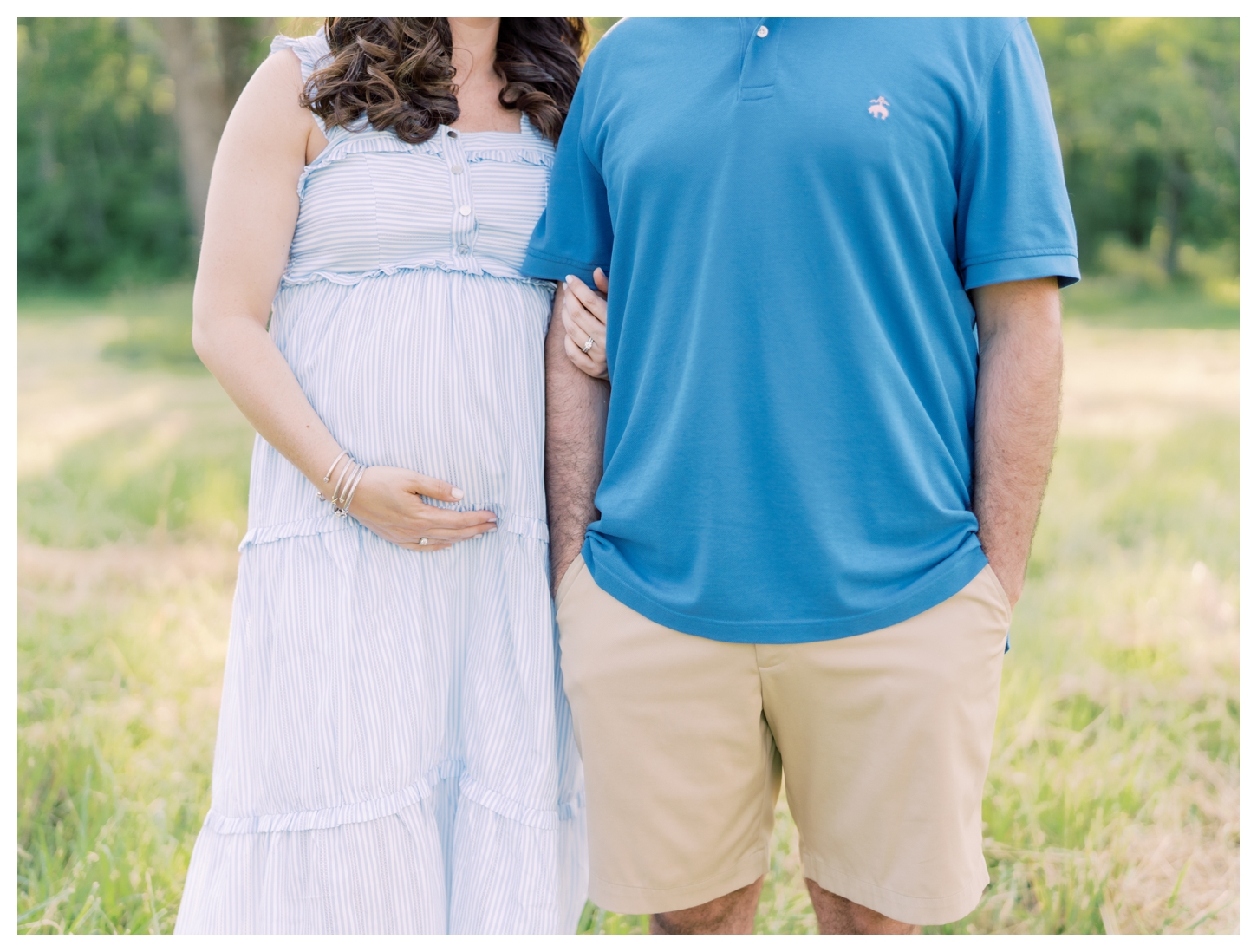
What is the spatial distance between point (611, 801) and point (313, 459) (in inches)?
29.8

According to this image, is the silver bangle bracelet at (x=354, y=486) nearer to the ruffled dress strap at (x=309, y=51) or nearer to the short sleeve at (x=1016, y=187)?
the ruffled dress strap at (x=309, y=51)

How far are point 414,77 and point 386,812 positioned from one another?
4.08ft

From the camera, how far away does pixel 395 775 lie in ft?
5.45

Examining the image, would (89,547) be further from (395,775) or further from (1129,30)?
(1129,30)

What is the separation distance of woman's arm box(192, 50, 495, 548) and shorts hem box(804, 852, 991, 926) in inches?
34.5

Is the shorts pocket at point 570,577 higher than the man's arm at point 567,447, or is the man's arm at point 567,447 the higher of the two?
the man's arm at point 567,447

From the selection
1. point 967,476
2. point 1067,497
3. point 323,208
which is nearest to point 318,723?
point 323,208

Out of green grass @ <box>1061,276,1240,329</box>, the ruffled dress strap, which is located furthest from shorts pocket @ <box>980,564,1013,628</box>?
green grass @ <box>1061,276,1240,329</box>

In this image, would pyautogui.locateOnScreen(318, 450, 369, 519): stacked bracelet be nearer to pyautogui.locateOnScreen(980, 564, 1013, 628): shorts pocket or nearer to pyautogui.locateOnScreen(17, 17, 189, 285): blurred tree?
pyautogui.locateOnScreen(980, 564, 1013, 628): shorts pocket

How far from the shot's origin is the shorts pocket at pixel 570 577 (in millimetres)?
1715

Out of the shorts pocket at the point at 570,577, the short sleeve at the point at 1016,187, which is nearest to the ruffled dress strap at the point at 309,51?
the shorts pocket at the point at 570,577

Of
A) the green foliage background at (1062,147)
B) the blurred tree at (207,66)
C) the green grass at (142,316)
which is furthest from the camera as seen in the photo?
the green foliage background at (1062,147)

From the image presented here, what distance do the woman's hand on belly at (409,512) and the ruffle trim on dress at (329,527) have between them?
0.12 ft

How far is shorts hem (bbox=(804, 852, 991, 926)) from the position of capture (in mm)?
1586
